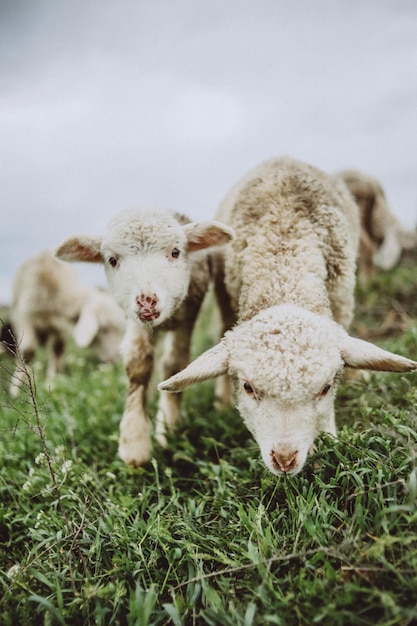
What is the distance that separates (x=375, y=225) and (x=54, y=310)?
5148 mm

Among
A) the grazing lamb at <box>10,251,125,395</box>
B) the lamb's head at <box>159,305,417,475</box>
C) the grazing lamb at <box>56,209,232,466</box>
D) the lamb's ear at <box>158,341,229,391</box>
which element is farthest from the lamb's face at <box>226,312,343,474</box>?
the grazing lamb at <box>10,251,125,395</box>

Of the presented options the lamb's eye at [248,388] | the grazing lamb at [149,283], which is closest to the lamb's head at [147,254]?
the grazing lamb at [149,283]

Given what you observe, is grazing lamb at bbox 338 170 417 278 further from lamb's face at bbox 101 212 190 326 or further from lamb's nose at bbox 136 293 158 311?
lamb's nose at bbox 136 293 158 311

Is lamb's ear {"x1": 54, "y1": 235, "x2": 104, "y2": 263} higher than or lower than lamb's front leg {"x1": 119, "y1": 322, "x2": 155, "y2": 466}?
higher

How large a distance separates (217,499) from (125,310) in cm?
143

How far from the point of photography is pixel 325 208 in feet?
12.7

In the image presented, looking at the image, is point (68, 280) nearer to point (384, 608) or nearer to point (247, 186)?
point (247, 186)

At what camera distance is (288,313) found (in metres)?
2.92

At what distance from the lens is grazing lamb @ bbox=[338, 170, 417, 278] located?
7.52m

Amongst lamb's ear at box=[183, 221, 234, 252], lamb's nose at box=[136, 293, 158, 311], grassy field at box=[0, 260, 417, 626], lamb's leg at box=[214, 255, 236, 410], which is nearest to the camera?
grassy field at box=[0, 260, 417, 626]

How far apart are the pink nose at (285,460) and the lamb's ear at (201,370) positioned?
24.1 inches

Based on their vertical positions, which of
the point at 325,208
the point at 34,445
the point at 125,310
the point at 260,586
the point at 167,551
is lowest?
the point at 34,445

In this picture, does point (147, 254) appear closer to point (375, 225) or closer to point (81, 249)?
point (81, 249)

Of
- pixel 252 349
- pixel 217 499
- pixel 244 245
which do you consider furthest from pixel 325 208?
pixel 217 499
